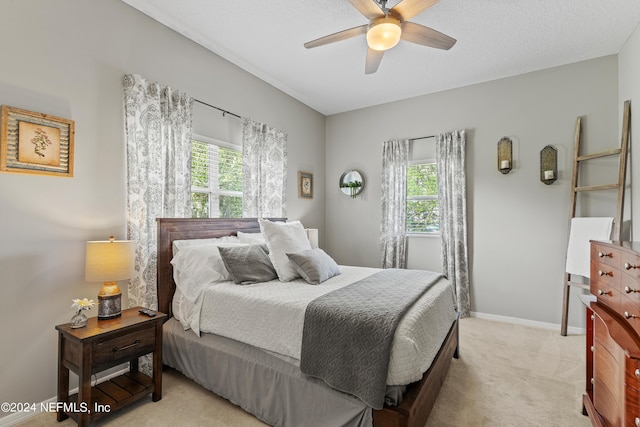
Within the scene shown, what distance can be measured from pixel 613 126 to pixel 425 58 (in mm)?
2109

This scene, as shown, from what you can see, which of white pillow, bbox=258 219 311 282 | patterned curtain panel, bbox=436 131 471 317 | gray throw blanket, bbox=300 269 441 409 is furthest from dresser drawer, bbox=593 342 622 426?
patterned curtain panel, bbox=436 131 471 317

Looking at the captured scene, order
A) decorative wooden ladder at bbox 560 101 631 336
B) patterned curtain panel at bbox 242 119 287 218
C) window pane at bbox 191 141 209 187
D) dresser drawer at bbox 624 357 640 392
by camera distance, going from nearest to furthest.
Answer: dresser drawer at bbox 624 357 640 392
decorative wooden ladder at bbox 560 101 631 336
window pane at bbox 191 141 209 187
patterned curtain panel at bbox 242 119 287 218

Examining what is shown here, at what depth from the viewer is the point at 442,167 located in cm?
412

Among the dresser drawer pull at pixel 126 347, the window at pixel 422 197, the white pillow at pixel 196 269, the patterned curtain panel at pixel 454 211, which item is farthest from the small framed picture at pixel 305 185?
the dresser drawer pull at pixel 126 347

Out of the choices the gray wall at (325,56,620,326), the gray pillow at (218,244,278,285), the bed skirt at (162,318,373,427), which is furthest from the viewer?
the gray wall at (325,56,620,326)

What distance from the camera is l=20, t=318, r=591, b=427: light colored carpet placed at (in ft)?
6.34

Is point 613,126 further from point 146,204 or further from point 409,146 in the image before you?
point 146,204

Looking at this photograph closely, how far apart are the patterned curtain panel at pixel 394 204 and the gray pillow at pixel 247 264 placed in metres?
2.27

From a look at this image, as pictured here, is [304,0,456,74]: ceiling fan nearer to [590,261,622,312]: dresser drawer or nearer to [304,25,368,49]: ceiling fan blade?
[304,25,368,49]: ceiling fan blade

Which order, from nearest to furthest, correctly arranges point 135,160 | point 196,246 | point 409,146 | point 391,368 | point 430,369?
point 391,368 < point 430,369 < point 135,160 < point 196,246 < point 409,146

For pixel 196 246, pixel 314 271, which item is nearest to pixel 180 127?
pixel 196 246

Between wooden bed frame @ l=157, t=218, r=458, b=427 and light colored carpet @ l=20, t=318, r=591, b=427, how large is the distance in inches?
6.6

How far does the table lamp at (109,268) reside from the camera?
1.99 m

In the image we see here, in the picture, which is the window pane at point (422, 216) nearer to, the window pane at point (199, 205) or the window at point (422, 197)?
the window at point (422, 197)
